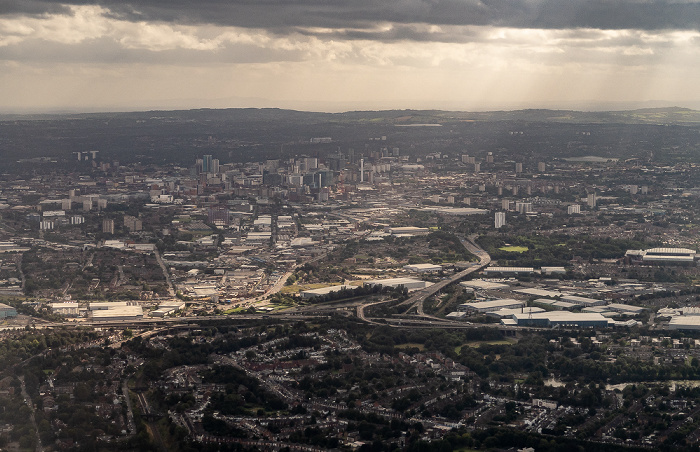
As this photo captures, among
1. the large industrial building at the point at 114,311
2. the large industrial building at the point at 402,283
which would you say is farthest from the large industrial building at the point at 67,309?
the large industrial building at the point at 402,283

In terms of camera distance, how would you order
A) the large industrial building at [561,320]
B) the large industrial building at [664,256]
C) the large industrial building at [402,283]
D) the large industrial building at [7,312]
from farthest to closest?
the large industrial building at [664,256]
the large industrial building at [402,283]
the large industrial building at [7,312]
the large industrial building at [561,320]

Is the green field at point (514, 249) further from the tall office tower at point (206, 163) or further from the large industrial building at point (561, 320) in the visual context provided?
the tall office tower at point (206, 163)

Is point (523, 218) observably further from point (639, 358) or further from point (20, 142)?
point (20, 142)

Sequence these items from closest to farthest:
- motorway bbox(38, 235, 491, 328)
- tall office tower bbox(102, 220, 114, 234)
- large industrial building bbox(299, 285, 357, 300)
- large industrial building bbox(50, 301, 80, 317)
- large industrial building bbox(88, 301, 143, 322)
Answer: motorway bbox(38, 235, 491, 328) → large industrial building bbox(88, 301, 143, 322) → large industrial building bbox(50, 301, 80, 317) → large industrial building bbox(299, 285, 357, 300) → tall office tower bbox(102, 220, 114, 234)

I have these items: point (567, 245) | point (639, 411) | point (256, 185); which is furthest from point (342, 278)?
point (256, 185)

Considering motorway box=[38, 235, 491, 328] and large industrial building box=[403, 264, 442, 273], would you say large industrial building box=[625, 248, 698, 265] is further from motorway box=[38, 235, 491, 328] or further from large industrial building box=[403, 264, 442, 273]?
motorway box=[38, 235, 491, 328]

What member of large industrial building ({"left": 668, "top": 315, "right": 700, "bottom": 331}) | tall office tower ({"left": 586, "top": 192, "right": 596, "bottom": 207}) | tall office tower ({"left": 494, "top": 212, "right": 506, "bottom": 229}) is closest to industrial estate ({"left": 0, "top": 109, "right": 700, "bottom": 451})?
large industrial building ({"left": 668, "top": 315, "right": 700, "bottom": 331})
